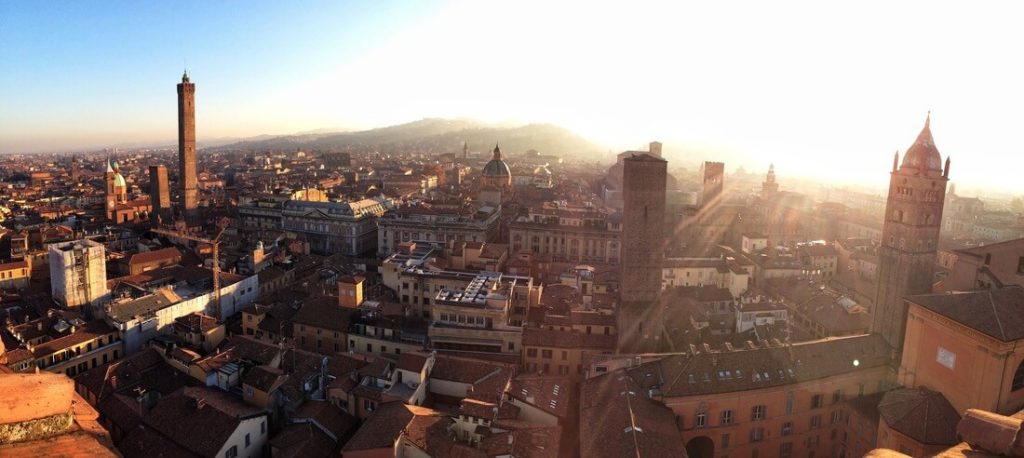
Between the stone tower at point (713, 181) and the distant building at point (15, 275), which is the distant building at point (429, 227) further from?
the stone tower at point (713, 181)

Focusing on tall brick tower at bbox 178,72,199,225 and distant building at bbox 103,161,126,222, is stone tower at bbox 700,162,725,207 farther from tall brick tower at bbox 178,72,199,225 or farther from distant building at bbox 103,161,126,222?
distant building at bbox 103,161,126,222

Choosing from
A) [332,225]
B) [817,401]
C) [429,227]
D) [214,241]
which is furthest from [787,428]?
[332,225]

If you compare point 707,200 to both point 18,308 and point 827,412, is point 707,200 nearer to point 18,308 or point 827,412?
point 827,412

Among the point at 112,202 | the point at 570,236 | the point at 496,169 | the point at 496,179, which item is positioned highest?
the point at 496,169

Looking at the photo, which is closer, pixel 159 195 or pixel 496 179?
pixel 159 195

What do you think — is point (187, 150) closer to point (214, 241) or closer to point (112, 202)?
point (112, 202)

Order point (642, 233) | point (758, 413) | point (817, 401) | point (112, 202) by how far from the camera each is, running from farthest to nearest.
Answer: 1. point (112, 202)
2. point (642, 233)
3. point (817, 401)
4. point (758, 413)

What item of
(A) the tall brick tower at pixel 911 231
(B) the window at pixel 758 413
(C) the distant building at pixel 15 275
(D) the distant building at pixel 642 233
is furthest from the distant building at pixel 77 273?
(A) the tall brick tower at pixel 911 231
